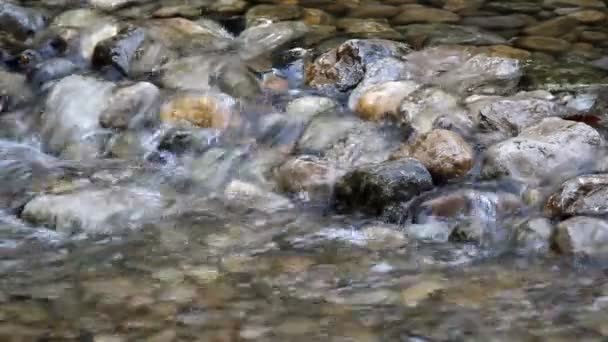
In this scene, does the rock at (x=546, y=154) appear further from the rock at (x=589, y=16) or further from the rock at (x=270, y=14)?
the rock at (x=270, y=14)

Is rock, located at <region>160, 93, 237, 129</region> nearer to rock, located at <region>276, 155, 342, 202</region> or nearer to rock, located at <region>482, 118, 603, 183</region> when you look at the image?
rock, located at <region>276, 155, 342, 202</region>

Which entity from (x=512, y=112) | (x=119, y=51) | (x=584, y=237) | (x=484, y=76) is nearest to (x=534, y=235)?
(x=584, y=237)

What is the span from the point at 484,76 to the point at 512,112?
14.9 inches

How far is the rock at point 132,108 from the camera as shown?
132 inches

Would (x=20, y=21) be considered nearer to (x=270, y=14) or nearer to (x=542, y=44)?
(x=270, y=14)

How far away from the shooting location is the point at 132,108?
3371mm

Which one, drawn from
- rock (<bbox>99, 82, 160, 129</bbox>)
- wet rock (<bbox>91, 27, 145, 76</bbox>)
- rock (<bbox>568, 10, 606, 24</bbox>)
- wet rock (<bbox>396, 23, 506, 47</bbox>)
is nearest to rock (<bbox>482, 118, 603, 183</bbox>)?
wet rock (<bbox>396, 23, 506, 47</bbox>)

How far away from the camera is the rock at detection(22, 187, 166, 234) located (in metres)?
2.66

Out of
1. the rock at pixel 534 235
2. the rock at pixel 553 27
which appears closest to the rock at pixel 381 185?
the rock at pixel 534 235

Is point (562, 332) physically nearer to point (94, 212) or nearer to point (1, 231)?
point (94, 212)

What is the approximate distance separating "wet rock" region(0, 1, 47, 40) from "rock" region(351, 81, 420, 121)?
167 centimetres

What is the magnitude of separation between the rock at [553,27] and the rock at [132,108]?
5.18 feet

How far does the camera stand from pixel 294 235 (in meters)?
2.62

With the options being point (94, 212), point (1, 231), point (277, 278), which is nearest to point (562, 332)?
point (277, 278)
